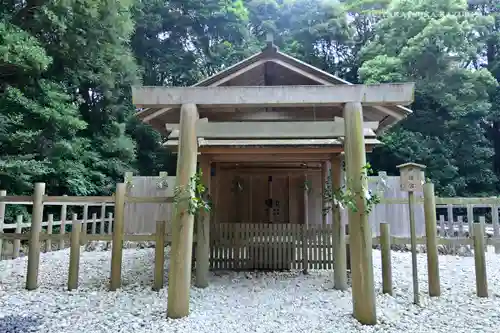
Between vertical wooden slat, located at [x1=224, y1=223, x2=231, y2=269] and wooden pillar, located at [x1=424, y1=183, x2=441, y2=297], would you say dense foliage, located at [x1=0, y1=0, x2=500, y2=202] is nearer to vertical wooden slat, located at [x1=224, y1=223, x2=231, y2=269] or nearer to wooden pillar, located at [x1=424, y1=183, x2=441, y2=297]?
vertical wooden slat, located at [x1=224, y1=223, x2=231, y2=269]

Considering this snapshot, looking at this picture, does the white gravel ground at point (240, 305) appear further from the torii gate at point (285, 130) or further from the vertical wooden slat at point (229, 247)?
the torii gate at point (285, 130)

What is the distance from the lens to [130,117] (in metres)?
16.9

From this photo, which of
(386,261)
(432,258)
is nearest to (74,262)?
(386,261)

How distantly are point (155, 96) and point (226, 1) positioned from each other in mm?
18515

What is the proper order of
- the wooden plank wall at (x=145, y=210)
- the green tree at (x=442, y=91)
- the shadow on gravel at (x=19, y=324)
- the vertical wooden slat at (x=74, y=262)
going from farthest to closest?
the green tree at (x=442, y=91) → the wooden plank wall at (x=145, y=210) → the vertical wooden slat at (x=74, y=262) → the shadow on gravel at (x=19, y=324)

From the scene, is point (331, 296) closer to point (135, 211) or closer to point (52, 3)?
point (135, 211)

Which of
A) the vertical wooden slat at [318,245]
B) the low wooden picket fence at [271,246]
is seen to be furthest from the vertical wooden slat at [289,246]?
the vertical wooden slat at [318,245]

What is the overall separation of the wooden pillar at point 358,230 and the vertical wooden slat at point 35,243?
200 inches

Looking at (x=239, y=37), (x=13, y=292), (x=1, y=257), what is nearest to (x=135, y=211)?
(x=1, y=257)

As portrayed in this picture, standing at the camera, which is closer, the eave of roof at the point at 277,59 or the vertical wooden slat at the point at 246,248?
the eave of roof at the point at 277,59

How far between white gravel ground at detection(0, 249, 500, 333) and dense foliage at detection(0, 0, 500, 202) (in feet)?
19.1

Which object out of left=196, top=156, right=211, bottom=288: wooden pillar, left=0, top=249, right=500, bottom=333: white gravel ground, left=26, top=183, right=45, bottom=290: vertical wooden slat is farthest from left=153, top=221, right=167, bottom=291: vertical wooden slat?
left=26, top=183, right=45, bottom=290: vertical wooden slat

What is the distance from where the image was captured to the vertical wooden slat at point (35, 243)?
5730mm

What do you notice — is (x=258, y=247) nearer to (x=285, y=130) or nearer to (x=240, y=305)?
(x=240, y=305)
